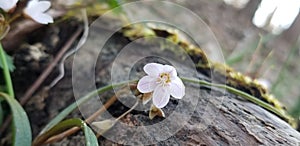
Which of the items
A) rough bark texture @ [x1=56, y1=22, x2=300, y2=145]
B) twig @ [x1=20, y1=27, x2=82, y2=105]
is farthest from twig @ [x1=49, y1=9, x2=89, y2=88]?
rough bark texture @ [x1=56, y1=22, x2=300, y2=145]

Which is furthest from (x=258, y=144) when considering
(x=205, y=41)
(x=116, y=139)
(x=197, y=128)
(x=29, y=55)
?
(x=205, y=41)

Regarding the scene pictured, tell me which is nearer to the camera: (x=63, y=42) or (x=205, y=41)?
(x=63, y=42)

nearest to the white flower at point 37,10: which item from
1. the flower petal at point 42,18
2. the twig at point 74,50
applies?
the flower petal at point 42,18

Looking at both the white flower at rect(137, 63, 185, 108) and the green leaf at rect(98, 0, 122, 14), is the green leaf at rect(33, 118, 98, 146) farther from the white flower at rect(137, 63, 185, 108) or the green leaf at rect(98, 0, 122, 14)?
the green leaf at rect(98, 0, 122, 14)

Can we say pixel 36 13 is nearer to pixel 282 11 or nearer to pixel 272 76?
pixel 282 11

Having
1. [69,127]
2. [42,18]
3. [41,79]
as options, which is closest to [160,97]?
[69,127]

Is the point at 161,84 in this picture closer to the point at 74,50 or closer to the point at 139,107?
the point at 139,107

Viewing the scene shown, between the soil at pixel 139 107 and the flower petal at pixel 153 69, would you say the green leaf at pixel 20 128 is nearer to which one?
the soil at pixel 139 107

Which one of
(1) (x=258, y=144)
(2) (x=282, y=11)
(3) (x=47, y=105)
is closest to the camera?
(1) (x=258, y=144)
